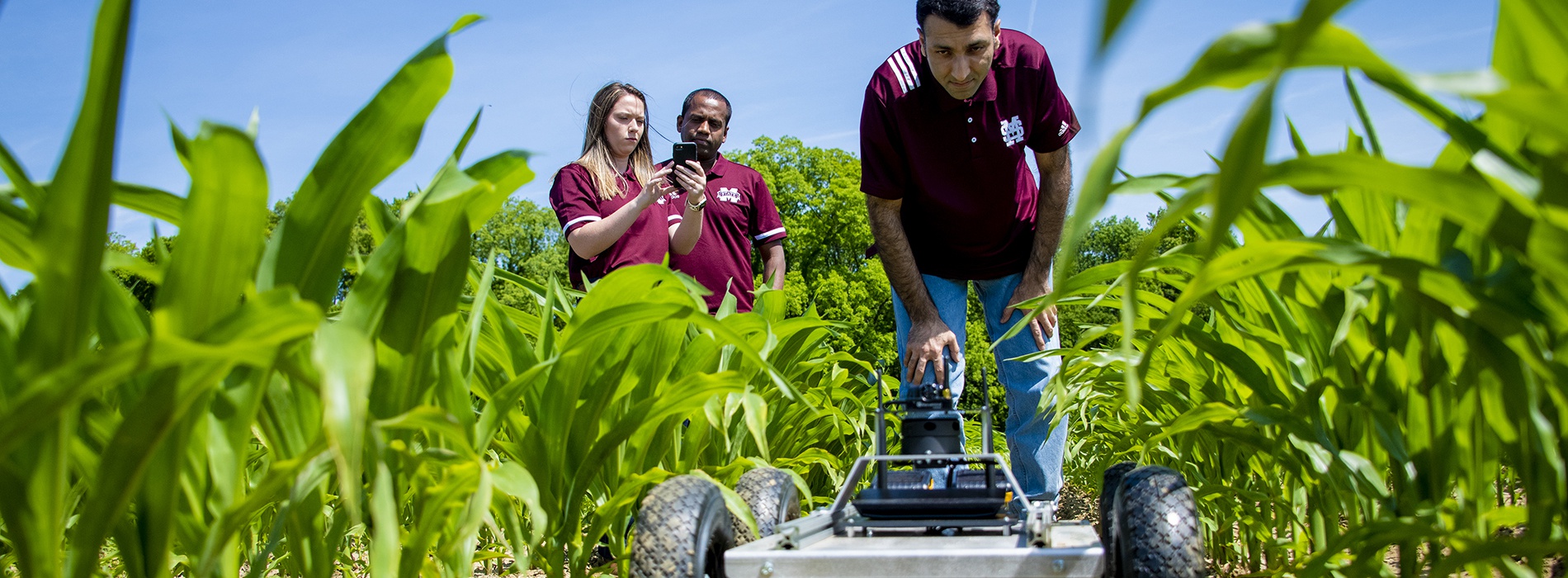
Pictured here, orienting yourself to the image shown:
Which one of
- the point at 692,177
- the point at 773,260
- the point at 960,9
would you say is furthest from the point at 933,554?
the point at 773,260

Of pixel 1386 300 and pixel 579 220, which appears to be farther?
pixel 579 220

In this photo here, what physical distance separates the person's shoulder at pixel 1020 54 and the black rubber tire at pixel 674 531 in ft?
6.75

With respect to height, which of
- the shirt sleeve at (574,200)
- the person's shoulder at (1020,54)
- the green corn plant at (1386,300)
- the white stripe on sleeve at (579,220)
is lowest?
the green corn plant at (1386,300)

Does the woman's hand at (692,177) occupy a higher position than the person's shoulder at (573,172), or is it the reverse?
the person's shoulder at (573,172)

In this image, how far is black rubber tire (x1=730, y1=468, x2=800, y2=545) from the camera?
6.86 ft

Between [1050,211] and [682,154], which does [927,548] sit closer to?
[1050,211]

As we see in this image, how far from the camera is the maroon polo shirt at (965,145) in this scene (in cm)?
325

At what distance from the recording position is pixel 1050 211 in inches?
131

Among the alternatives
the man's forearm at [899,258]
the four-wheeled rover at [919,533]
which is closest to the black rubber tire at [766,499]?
the four-wheeled rover at [919,533]

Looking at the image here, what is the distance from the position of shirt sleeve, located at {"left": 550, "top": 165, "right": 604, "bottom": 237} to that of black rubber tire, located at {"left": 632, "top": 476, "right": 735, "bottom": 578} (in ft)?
6.36

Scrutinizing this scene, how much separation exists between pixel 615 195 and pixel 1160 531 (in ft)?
8.52

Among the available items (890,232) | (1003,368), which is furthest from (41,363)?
(1003,368)

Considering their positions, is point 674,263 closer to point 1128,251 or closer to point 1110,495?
point 1110,495

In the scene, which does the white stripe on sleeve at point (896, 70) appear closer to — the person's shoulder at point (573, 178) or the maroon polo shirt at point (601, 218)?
the maroon polo shirt at point (601, 218)
